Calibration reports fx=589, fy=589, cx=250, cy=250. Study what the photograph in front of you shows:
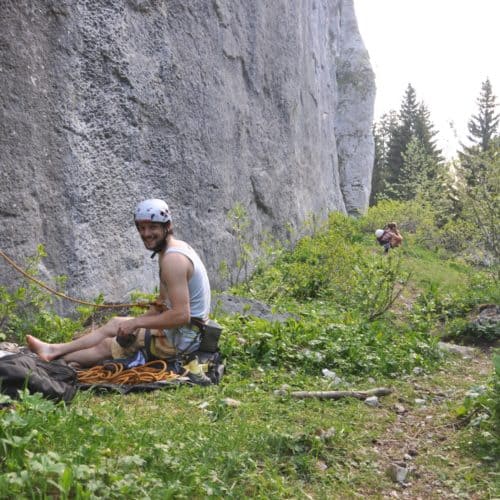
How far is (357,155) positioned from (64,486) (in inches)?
1119

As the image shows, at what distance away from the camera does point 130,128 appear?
7.46 metres

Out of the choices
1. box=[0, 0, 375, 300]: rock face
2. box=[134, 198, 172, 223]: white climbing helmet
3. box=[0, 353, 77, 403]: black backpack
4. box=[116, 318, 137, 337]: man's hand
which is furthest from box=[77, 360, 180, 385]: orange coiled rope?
box=[0, 0, 375, 300]: rock face

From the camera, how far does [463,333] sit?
7.95 m

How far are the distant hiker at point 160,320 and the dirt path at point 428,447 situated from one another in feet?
5.92

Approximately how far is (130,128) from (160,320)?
3513mm

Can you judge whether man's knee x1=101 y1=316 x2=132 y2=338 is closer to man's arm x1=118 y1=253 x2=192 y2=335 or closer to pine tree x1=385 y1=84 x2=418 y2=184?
man's arm x1=118 y1=253 x2=192 y2=335

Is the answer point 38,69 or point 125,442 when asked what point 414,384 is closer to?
point 125,442

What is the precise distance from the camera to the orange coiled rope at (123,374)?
4.54 metres

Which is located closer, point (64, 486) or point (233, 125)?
point (64, 486)

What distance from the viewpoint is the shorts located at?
4973mm

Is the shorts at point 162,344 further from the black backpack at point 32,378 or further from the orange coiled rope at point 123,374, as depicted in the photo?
the black backpack at point 32,378

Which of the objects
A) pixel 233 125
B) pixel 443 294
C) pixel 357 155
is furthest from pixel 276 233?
pixel 357 155

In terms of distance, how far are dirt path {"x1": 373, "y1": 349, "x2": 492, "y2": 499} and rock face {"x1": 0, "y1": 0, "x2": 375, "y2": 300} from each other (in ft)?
12.4

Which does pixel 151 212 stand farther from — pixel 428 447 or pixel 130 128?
pixel 130 128
